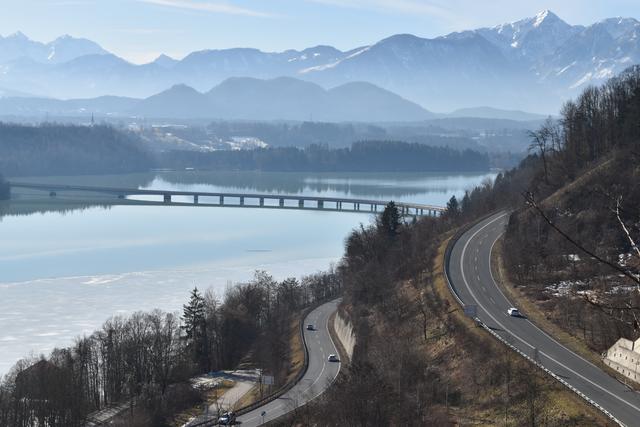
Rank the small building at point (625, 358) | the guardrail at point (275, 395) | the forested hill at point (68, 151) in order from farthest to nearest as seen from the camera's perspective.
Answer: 1. the forested hill at point (68, 151)
2. the guardrail at point (275, 395)
3. the small building at point (625, 358)

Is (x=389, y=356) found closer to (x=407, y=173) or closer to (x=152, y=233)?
(x=152, y=233)

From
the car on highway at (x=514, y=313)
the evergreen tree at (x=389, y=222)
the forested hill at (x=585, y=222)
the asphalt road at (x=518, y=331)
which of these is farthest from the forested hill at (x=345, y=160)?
the car on highway at (x=514, y=313)

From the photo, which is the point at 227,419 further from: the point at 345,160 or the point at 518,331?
the point at 345,160

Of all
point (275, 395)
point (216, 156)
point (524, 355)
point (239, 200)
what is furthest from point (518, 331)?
point (216, 156)

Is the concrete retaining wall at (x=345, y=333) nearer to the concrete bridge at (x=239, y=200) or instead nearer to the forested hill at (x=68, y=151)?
the concrete bridge at (x=239, y=200)

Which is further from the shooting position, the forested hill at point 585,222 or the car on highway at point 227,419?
the forested hill at point 585,222

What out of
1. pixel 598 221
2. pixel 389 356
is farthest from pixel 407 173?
pixel 389 356

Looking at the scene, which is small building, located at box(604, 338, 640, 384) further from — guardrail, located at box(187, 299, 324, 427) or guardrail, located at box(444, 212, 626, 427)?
guardrail, located at box(187, 299, 324, 427)
